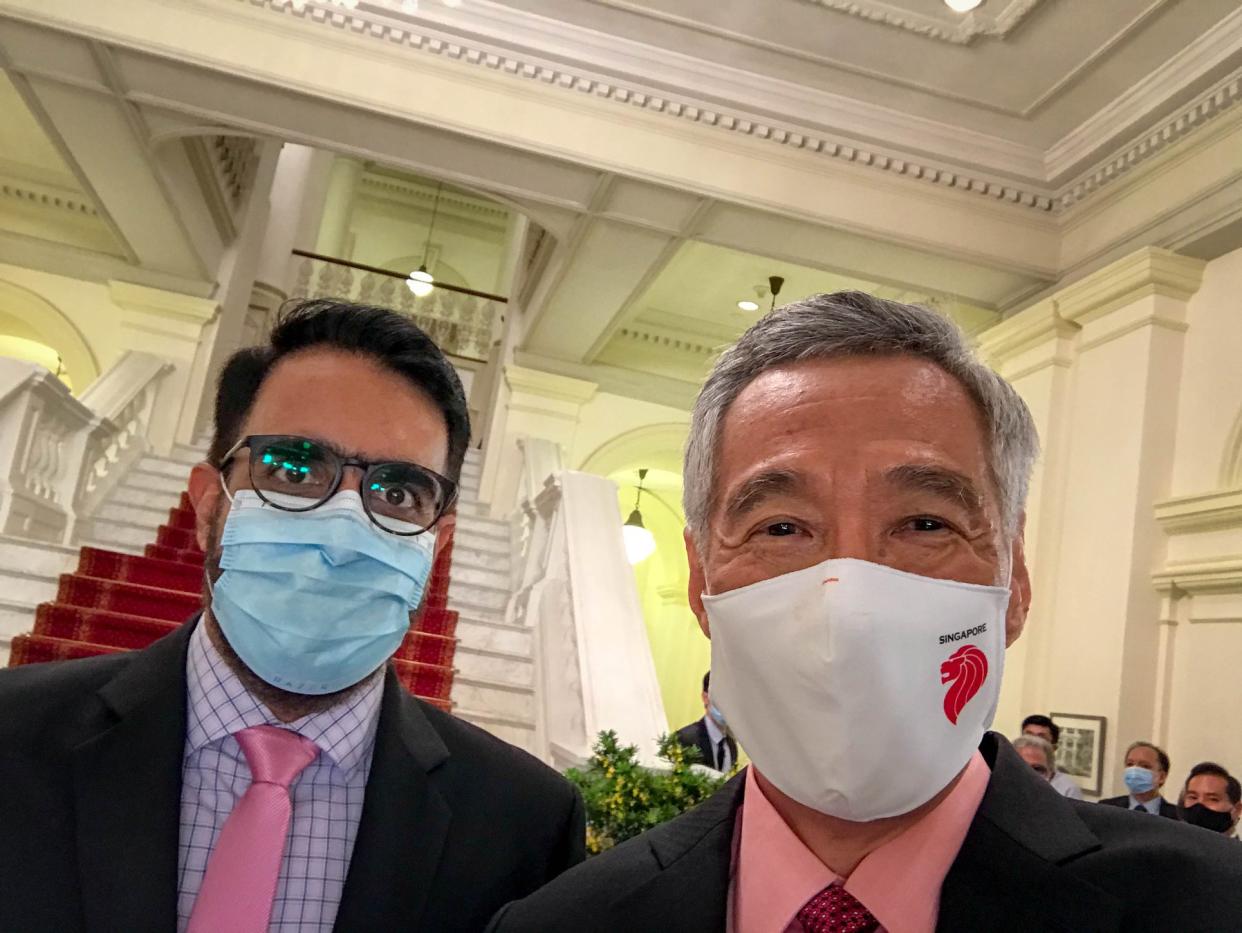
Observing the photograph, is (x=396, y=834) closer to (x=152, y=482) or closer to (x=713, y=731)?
(x=713, y=731)

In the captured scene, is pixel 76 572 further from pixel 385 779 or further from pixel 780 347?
pixel 780 347

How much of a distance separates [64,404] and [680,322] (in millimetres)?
7133

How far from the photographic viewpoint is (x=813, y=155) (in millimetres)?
7168

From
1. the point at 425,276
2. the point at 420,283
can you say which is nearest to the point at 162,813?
the point at 425,276

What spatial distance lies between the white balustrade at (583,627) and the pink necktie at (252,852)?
2446 mm

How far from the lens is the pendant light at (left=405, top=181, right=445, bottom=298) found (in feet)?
40.6

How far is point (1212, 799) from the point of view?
16.0 ft

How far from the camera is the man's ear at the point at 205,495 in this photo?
1863 millimetres

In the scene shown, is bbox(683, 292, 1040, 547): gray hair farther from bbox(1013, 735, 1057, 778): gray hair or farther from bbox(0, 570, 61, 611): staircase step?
bbox(0, 570, 61, 611): staircase step

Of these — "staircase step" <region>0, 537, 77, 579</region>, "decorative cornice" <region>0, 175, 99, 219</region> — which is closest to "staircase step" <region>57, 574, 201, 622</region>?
"staircase step" <region>0, 537, 77, 579</region>

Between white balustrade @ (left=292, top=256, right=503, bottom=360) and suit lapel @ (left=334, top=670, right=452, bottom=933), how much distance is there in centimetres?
1243

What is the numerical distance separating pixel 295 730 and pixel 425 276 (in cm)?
1126

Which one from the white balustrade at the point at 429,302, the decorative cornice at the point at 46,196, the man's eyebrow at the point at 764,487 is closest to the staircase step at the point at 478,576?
the decorative cornice at the point at 46,196

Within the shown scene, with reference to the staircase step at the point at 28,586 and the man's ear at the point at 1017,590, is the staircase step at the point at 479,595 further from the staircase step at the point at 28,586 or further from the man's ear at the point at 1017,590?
the man's ear at the point at 1017,590
